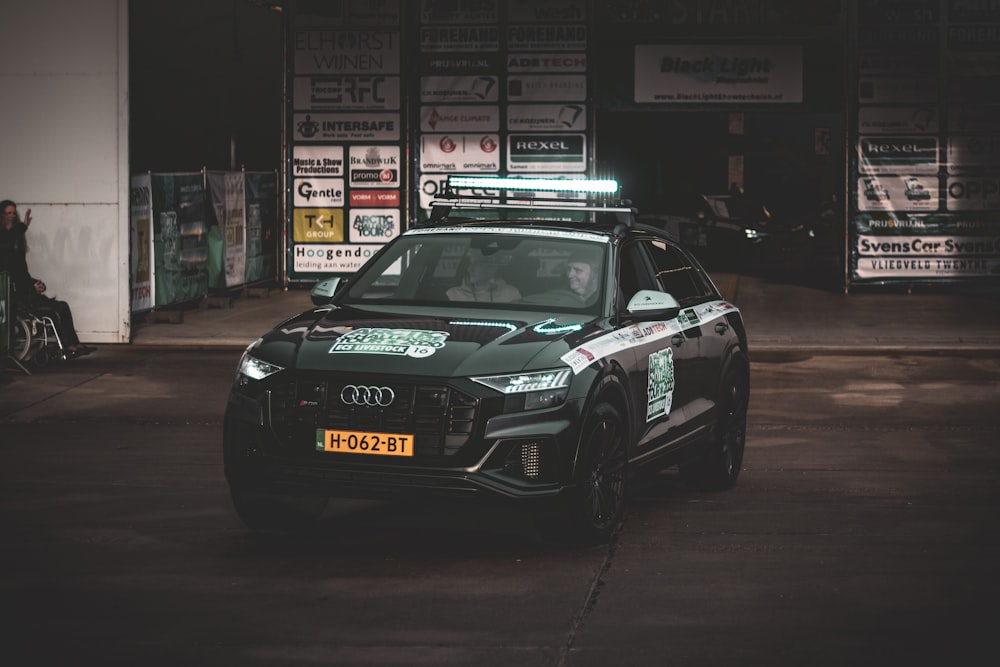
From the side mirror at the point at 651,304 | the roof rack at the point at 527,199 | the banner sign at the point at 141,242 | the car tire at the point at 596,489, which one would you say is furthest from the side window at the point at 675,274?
the banner sign at the point at 141,242

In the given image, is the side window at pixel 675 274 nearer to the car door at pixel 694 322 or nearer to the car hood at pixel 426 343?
the car door at pixel 694 322

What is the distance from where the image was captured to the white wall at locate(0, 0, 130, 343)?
19.3m

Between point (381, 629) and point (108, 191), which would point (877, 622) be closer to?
point (381, 629)

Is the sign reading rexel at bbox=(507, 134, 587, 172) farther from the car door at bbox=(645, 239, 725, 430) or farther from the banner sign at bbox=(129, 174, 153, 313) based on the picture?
the car door at bbox=(645, 239, 725, 430)

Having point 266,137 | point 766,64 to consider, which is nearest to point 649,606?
point 766,64

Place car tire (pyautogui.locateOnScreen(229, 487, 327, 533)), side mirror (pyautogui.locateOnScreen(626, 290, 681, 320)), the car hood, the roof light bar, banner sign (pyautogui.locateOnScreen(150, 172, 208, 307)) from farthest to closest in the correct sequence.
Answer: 1. banner sign (pyautogui.locateOnScreen(150, 172, 208, 307))
2. the roof light bar
3. side mirror (pyautogui.locateOnScreen(626, 290, 681, 320))
4. car tire (pyautogui.locateOnScreen(229, 487, 327, 533))
5. the car hood

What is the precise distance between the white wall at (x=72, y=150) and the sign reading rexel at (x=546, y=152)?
8475mm

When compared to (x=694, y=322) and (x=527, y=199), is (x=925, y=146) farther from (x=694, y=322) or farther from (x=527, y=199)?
(x=694, y=322)

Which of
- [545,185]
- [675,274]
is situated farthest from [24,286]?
[675,274]

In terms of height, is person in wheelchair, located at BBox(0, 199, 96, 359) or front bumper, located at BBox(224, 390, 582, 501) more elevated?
person in wheelchair, located at BBox(0, 199, 96, 359)

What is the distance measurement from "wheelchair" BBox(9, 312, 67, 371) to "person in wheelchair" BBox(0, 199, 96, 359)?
0.22ft

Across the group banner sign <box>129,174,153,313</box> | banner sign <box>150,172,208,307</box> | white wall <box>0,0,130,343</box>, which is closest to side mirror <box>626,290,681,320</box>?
white wall <box>0,0,130,343</box>

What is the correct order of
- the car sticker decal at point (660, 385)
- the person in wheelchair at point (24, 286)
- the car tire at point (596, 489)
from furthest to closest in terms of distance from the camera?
the person in wheelchair at point (24, 286) → the car sticker decal at point (660, 385) → the car tire at point (596, 489)

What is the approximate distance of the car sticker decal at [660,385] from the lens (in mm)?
9289
